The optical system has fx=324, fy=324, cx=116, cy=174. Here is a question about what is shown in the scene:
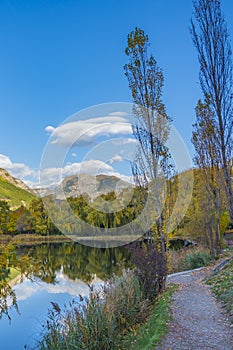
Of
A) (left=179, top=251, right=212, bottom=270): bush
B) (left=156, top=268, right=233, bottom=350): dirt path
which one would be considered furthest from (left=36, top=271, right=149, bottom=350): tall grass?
(left=179, top=251, right=212, bottom=270): bush

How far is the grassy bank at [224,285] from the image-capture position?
6525mm

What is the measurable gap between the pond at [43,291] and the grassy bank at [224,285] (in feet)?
10.1

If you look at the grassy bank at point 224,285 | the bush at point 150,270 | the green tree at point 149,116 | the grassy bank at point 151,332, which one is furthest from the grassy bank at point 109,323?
the green tree at point 149,116

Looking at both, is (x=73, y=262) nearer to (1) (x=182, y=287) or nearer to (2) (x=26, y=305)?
(2) (x=26, y=305)

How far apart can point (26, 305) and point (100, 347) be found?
7701 mm

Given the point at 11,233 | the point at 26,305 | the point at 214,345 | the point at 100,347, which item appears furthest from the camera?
the point at 11,233

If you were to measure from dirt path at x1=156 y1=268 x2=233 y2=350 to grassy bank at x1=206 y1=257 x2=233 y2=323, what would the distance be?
0.48ft

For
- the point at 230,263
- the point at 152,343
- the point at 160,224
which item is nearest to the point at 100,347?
the point at 152,343

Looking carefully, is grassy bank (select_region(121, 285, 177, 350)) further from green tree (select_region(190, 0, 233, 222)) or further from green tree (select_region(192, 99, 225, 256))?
green tree (select_region(192, 99, 225, 256))

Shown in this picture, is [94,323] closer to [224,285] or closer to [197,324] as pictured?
[197,324]

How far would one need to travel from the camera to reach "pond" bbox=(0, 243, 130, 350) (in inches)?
334

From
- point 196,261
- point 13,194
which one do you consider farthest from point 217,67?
point 13,194

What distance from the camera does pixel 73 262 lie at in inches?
872

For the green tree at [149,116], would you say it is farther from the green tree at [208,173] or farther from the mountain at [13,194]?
the mountain at [13,194]
